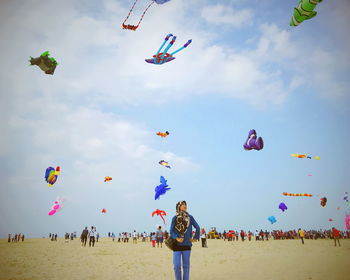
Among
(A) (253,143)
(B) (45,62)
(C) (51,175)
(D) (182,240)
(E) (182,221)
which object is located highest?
(B) (45,62)

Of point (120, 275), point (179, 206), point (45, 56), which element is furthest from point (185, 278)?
point (45, 56)

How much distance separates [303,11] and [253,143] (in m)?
8.01

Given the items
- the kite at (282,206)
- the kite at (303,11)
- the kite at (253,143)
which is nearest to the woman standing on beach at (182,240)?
the kite at (303,11)

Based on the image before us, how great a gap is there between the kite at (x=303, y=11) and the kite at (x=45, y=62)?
10885 millimetres

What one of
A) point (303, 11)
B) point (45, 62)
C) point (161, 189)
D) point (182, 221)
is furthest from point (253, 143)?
point (45, 62)

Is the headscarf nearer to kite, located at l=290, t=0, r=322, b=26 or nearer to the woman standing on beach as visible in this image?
the woman standing on beach

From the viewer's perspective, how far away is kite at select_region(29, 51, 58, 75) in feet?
39.2

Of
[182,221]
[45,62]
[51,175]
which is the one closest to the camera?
[182,221]

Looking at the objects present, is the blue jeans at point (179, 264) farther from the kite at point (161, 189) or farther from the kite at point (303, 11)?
the kite at point (161, 189)

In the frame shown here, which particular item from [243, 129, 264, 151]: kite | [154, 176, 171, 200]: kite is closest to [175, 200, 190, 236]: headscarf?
[243, 129, 264, 151]: kite

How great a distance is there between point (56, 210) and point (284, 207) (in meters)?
24.3

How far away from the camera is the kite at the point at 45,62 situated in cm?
1195

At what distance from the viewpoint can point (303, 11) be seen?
8.12 meters

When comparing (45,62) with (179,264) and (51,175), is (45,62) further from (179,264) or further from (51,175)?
(179,264)
